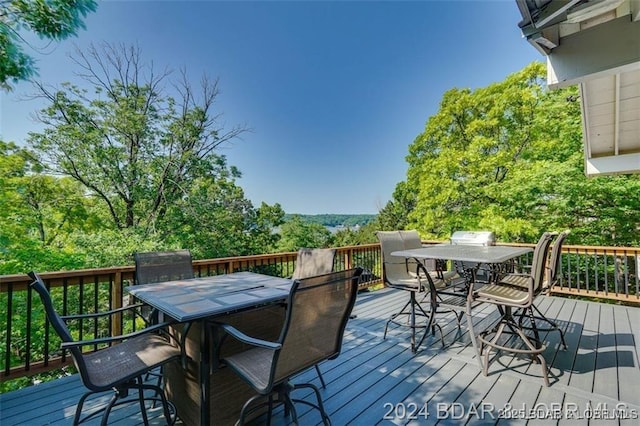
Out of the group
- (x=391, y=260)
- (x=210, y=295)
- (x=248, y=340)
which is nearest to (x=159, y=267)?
(x=210, y=295)

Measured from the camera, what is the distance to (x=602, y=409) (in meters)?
2.07

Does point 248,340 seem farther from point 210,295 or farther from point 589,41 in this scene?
point 589,41

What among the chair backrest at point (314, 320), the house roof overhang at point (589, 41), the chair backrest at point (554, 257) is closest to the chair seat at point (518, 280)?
the chair backrest at point (554, 257)

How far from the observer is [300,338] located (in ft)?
5.06

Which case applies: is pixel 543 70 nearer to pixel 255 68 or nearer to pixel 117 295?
pixel 255 68

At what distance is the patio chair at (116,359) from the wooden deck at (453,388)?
42cm

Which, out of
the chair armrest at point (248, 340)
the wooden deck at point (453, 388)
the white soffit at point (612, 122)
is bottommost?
the wooden deck at point (453, 388)

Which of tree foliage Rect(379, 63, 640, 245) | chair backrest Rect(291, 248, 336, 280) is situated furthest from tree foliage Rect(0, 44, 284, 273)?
tree foliage Rect(379, 63, 640, 245)

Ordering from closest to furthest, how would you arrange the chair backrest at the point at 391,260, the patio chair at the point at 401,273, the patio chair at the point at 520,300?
the patio chair at the point at 520,300
the patio chair at the point at 401,273
the chair backrest at the point at 391,260

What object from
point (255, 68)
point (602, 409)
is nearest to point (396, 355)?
point (602, 409)

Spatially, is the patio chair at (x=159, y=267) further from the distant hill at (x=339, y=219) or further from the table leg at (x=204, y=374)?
the distant hill at (x=339, y=219)

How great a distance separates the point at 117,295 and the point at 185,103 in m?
10.3

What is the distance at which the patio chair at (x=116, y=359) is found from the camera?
4.97ft

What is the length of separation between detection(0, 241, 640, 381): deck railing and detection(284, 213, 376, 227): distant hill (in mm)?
15632
